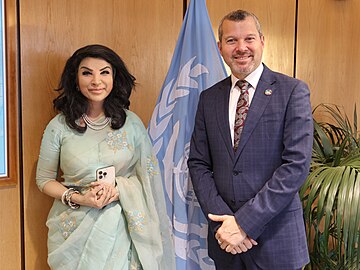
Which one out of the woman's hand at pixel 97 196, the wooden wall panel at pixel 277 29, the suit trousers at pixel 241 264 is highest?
the wooden wall panel at pixel 277 29

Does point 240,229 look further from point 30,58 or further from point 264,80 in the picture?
point 30,58

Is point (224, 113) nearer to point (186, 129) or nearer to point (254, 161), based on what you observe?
point (254, 161)

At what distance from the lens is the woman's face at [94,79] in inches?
66.9

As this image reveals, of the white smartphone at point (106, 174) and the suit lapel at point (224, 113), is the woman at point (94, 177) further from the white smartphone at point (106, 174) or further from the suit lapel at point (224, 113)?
the suit lapel at point (224, 113)

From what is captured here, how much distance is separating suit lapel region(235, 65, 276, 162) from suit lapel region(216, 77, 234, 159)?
5cm

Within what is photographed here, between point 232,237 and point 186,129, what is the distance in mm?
659

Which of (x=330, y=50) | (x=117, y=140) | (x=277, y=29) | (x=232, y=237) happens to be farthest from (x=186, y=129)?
(x=330, y=50)

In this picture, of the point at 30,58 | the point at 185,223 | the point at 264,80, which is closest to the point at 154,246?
the point at 185,223

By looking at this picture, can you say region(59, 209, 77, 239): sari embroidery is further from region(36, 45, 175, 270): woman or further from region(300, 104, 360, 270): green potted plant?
region(300, 104, 360, 270): green potted plant

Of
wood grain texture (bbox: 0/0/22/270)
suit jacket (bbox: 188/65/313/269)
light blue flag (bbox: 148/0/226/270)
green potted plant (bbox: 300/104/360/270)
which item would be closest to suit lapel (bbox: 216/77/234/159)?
suit jacket (bbox: 188/65/313/269)

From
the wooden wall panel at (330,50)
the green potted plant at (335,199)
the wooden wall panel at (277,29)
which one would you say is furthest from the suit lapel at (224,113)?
the wooden wall panel at (330,50)

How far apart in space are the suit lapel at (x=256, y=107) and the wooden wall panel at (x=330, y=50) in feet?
4.25

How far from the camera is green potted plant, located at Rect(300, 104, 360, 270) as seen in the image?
187 cm

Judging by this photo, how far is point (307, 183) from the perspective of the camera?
2.04 m
